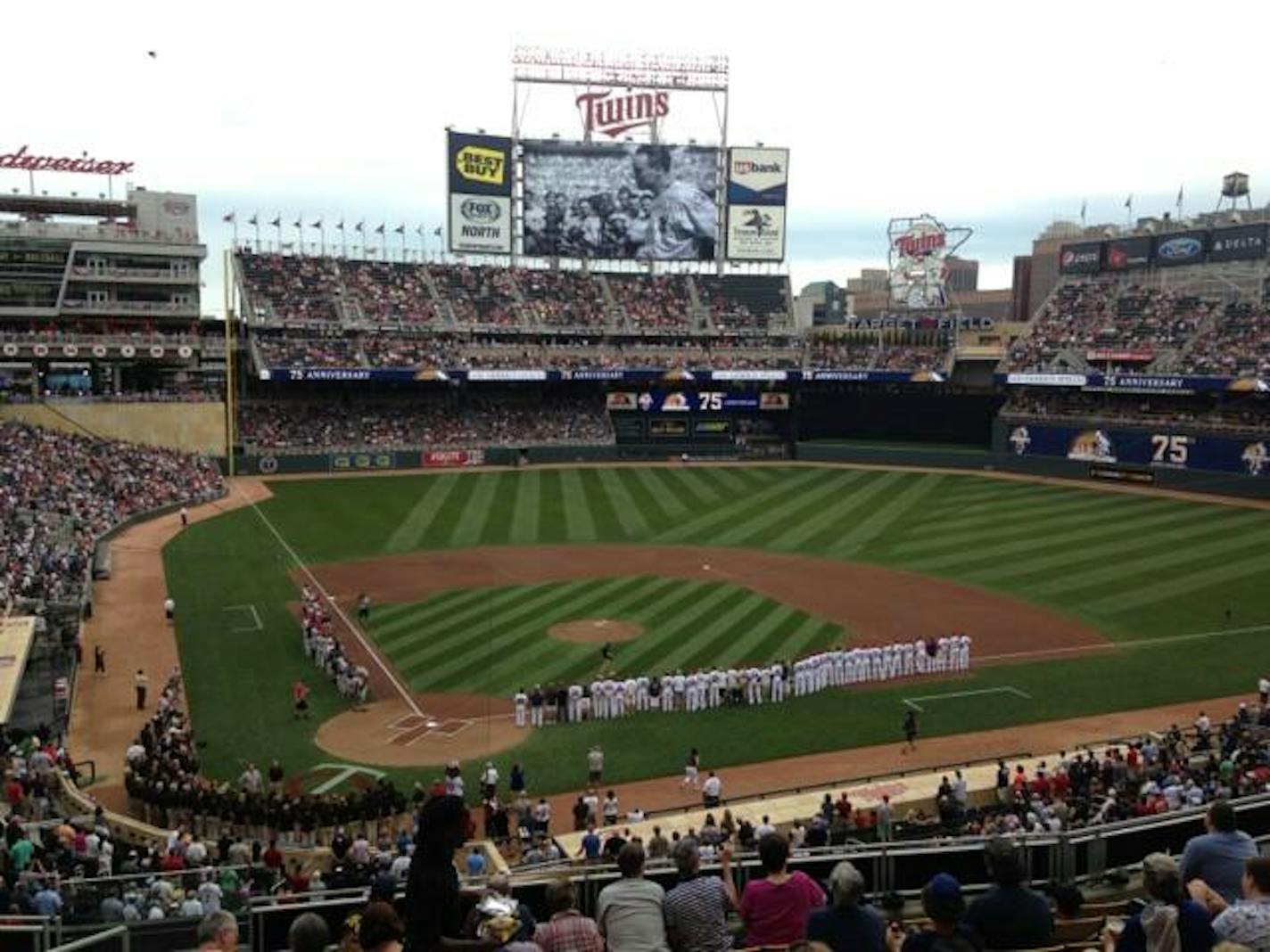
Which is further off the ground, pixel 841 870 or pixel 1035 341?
pixel 1035 341

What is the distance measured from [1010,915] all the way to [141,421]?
5594cm

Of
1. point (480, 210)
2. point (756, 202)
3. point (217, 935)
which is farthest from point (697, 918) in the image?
point (756, 202)

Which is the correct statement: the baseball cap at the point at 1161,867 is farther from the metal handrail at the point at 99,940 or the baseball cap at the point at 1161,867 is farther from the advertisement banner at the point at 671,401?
the advertisement banner at the point at 671,401

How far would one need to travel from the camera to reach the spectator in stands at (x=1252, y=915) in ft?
16.9

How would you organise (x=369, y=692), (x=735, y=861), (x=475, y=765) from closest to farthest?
1. (x=735, y=861)
2. (x=475, y=765)
3. (x=369, y=692)

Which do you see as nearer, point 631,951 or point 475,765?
point 631,951

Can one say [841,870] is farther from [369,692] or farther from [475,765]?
[369,692]

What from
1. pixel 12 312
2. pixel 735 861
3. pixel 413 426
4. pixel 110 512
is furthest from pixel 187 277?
pixel 735 861

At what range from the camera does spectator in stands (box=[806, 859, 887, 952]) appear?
5.32 meters

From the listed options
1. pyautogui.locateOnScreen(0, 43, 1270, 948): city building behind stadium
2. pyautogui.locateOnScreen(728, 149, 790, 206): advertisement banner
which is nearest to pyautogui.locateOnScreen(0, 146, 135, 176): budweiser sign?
pyautogui.locateOnScreen(0, 43, 1270, 948): city building behind stadium

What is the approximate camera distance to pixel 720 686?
23031mm

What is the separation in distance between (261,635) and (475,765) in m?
10.1

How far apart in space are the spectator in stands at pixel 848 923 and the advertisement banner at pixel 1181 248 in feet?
215

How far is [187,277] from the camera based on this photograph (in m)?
63.4
